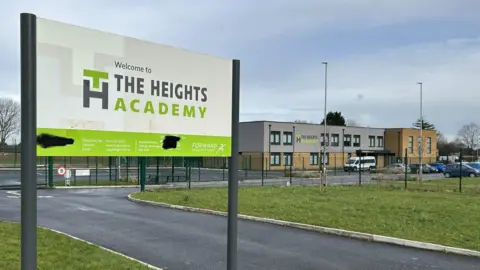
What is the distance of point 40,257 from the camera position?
730cm

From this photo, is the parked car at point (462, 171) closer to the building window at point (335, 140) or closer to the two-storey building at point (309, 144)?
the two-storey building at point (309, 144)

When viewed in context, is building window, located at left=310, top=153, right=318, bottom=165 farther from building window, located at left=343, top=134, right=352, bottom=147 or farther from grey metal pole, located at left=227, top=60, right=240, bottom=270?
grey metal pole, located at left=227, top=60, right=240, bottom=270

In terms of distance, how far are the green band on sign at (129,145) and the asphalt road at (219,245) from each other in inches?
138

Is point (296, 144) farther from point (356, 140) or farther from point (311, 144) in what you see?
Answer: point (356, 140)

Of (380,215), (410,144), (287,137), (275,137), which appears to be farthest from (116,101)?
(410,144)

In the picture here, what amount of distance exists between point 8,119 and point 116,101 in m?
79.6

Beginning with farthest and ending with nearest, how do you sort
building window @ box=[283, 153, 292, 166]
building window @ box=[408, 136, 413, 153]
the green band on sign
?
building window @ box=[408, 136, 413, 153]
building window @ box=[283, 153, 292, 166]
the green band on sign

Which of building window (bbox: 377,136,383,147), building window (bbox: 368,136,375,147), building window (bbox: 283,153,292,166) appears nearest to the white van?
building window (bbox: 283,153,292,166)

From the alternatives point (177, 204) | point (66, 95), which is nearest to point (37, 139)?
point (66, 95)

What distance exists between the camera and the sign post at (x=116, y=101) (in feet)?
10.8

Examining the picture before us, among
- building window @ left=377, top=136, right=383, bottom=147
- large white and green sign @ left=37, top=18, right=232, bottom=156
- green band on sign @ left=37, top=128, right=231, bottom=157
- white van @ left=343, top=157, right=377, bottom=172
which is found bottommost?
white van @ left=343, top=157, right=377, bottom=172

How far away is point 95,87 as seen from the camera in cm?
383

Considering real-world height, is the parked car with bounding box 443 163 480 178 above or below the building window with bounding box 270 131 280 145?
below

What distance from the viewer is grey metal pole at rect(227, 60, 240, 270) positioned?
4.67 meters
